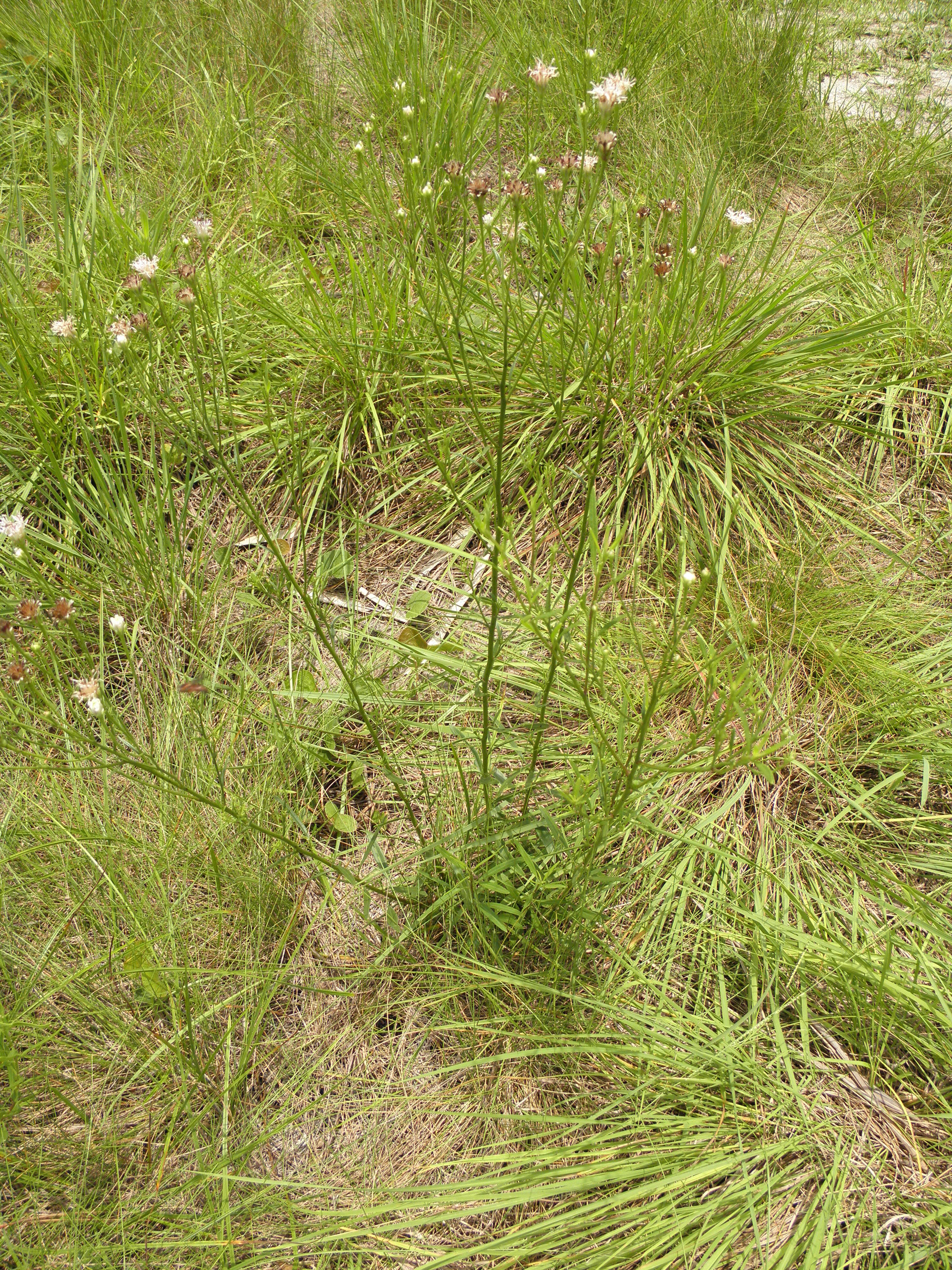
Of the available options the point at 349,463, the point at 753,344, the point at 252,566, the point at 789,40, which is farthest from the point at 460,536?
the point at 789,40

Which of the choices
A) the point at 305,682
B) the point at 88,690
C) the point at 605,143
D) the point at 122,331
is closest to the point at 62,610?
the point at 88,690

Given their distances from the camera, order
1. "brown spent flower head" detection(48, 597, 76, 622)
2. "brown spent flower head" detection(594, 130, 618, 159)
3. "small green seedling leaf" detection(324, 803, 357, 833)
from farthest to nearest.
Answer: "small green seedling leaf" detection(324, 803, 357, 833)
"brown spent flower head" detection(48, 597, 76, 622)
"brown spent flower head" detection(594, 130, 618, 159)

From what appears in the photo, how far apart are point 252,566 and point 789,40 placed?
2.38 m

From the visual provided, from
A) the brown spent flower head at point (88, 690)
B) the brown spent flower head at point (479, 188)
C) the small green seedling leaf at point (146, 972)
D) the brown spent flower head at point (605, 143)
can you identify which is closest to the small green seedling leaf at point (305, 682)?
the brown spent flower head at point (88, 690)

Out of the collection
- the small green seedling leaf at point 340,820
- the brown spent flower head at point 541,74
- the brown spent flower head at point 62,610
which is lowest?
the small green seedling leaf at point 340,820

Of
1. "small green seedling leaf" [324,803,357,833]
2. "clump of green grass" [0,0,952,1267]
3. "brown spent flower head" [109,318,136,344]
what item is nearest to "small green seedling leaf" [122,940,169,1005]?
"clump of green grass" [0,0,952,1267]

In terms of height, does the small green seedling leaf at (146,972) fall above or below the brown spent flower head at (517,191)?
below

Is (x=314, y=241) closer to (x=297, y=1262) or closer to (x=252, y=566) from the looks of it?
(x=252, y=566)

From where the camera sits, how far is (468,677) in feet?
4.57

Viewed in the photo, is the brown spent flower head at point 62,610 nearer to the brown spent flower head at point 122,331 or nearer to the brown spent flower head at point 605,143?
the brown spent flower head at point 122,331

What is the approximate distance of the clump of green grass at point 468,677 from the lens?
1.17 metres

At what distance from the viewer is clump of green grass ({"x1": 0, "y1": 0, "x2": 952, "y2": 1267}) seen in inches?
46.1

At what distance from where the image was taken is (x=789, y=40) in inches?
98.7

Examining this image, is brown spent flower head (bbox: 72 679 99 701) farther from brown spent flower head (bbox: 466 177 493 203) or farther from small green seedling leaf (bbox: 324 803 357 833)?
brown spent flower head (bbox: 466 177 493 203)
